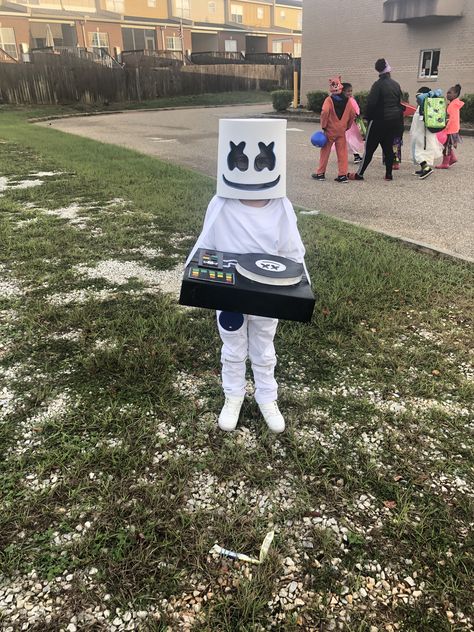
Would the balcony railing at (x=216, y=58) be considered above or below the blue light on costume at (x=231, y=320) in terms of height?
above

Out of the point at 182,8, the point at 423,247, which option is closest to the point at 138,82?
the point at 182,8

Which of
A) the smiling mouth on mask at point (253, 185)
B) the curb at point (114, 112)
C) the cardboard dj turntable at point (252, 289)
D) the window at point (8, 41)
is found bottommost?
the curb at point (114, 112)

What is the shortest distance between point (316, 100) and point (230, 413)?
19.9 m

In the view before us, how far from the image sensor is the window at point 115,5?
40062 mm

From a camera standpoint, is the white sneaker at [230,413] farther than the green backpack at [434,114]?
No

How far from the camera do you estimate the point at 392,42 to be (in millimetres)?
19062

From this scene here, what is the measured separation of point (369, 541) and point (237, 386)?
0.99 meters

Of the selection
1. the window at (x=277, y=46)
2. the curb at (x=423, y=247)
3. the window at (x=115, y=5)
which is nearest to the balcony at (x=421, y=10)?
the curb at (x=423, y=247)

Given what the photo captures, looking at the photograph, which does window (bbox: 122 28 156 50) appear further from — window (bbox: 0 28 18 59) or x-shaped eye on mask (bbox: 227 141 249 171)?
x-shaped eye on mask (bbox: 227 141 249 171)

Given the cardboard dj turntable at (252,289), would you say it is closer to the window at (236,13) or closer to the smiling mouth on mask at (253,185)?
the smiling mouth on mask at (253,185)

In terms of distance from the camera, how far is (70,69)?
25719mm

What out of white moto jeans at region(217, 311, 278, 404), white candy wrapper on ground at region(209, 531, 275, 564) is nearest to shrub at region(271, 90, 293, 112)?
white moto jeans at region(217, 311, 278, 404)

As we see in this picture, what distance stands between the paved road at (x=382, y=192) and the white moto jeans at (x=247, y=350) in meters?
3.11

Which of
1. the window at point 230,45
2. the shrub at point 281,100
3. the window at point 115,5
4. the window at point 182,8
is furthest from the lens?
the window at point 230,45
